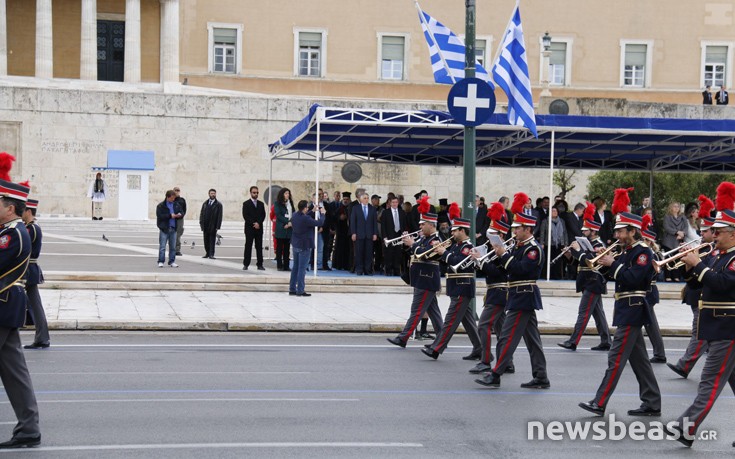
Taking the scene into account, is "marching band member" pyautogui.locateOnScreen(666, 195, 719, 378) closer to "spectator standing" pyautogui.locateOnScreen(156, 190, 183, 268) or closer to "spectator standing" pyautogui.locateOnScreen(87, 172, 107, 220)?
"spectator standing" pyautogui.locateOnScreen(156, 190, 183, 268)

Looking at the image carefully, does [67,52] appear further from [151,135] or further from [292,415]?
[292,415]

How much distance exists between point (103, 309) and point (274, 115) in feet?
90.3

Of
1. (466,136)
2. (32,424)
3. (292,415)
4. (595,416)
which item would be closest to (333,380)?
(292,415)

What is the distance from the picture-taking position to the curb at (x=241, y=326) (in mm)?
15656

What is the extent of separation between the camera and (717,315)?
880 cm

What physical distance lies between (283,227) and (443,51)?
5611 mm

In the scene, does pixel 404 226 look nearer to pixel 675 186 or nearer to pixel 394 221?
pixel 394 221

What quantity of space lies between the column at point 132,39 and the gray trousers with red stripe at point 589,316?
4530 cm

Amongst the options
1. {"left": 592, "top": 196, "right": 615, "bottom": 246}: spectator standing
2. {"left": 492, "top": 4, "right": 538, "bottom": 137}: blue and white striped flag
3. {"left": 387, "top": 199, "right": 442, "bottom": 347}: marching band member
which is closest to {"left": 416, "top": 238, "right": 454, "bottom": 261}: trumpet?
{"left": 387, "top": 199, "right": 442, "bottom": 347}: marching band member

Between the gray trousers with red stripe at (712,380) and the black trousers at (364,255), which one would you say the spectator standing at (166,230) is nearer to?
the black trousers at (364,255)

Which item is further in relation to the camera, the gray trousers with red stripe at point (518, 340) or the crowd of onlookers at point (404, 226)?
the crowd of onlookers at point (404, 226)

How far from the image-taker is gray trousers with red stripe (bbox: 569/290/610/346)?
48.2 ft

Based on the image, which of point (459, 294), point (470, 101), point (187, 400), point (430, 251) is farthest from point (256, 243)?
point (187, 400)

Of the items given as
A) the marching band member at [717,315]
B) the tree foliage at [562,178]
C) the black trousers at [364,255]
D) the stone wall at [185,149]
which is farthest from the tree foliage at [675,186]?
the marching band member at [717,315]
